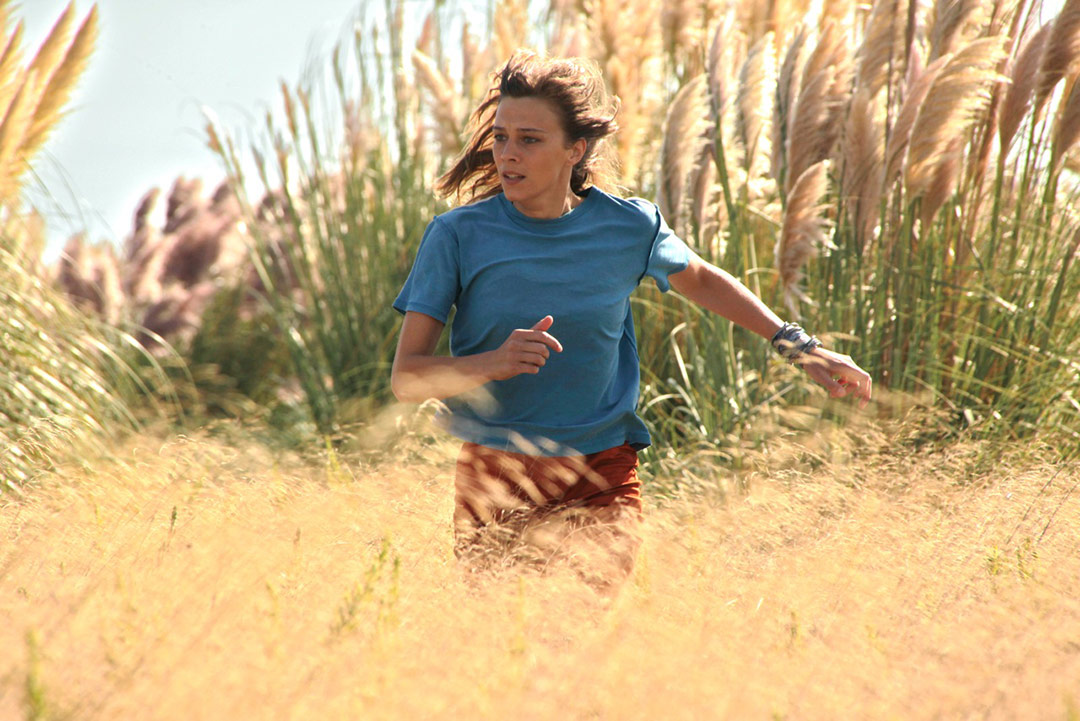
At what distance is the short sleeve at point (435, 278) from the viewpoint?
2479mm

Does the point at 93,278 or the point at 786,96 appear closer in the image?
the point at 786,96

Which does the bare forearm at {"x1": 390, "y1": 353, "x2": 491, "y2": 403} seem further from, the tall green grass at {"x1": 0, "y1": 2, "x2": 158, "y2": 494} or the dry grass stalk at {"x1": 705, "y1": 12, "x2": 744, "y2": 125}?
the dry grass stalk at {"x1": 705, "y1": 12, "x2": 744, "y2": 125}

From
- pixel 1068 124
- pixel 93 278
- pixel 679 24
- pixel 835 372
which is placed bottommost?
pixel 93 278

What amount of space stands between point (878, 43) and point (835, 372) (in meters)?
1.73

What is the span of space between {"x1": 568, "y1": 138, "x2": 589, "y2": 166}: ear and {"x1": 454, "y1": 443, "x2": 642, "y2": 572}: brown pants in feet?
2.29

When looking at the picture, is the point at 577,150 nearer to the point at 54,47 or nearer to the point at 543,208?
the point at 543,208

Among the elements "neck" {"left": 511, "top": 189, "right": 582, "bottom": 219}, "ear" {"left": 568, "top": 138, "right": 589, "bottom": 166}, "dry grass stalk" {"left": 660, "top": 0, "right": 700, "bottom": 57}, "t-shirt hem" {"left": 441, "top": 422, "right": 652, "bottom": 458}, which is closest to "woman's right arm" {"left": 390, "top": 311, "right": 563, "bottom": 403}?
"t-shirt hem" {"left": 441, "top": 422, "right": 652, "bottom": 458}

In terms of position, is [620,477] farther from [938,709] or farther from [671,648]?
[938,709]

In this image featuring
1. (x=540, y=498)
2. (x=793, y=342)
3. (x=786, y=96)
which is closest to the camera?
(x=540, y=498)

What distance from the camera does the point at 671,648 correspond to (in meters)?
1.88

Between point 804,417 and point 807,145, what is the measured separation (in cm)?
93

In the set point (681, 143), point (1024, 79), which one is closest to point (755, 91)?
point (681, 143)

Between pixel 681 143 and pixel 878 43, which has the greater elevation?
pixel 878 43

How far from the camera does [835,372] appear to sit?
2.64 metres
